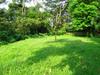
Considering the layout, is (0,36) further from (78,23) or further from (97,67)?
(97,67)

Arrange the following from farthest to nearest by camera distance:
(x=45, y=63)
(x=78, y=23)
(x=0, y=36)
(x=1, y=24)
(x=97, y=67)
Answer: (x=78, y=23)
(x=1, y=24)
(x=0, y=36)
(x=45, y=63)
(x=97, y=67)

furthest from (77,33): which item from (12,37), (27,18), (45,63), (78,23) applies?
(45,63)

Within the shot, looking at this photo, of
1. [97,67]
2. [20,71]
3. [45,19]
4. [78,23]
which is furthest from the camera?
[45,19]

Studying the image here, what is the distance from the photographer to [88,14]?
36875mm

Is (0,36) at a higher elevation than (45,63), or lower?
lower

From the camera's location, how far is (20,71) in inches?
376

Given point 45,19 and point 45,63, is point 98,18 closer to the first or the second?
point 45,19

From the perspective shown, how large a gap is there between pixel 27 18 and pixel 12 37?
5989mm

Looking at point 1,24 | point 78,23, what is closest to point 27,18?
point 1,24

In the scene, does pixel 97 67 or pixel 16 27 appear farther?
pixel 16 27

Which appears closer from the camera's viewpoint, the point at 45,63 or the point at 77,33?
the point at 45,63

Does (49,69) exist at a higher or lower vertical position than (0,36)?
higher

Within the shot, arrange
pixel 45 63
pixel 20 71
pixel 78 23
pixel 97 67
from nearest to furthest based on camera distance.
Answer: pixel 20 71 < pixel 97 67 < pixel 45 63 < pixel 78 23

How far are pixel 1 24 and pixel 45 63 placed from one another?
23.1m
